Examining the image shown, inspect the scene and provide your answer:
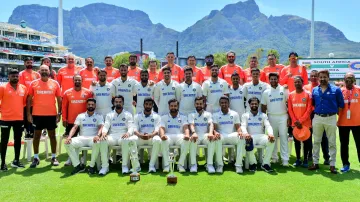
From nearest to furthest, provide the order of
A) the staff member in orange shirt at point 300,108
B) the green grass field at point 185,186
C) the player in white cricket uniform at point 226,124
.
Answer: the green grass field at point 185,186 → the player in white cricket uniform at point 226,124 → the staff member in orange shirt at point 300,108

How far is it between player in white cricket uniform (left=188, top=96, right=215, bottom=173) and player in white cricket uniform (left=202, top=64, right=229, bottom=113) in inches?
19.9

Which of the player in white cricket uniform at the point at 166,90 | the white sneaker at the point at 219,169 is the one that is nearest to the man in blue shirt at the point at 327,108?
the white sneaker at the point at 219,169

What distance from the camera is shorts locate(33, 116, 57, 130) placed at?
705 centimetres

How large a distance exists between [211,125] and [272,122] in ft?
4.78

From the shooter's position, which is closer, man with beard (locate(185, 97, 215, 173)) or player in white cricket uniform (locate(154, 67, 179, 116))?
man with beard (locate(185, 97, 215, 173))

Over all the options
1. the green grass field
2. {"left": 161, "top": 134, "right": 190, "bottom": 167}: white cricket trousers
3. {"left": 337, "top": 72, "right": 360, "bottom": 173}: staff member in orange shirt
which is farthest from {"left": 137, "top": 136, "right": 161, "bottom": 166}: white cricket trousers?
{"left": 337, "top": 72, "right": 360, "bottom": 173}: staff member in orange shirt

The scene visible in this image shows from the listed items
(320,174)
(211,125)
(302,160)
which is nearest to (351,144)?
(302,160)

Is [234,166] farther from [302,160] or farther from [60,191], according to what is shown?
[60,191]

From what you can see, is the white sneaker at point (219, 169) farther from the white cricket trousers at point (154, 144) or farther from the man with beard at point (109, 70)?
the man with beard at point (109, 70)

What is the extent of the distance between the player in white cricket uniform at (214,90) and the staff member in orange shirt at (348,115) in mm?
2509

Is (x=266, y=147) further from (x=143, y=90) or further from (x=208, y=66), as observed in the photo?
(x=143, y=90)

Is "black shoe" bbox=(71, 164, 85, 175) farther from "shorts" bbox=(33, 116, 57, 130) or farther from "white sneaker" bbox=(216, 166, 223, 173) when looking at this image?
"white sneaker" bbox=(216, 166, 223, 173)

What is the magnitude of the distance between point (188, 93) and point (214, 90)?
2.03ft

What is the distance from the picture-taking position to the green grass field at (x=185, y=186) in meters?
5.11
